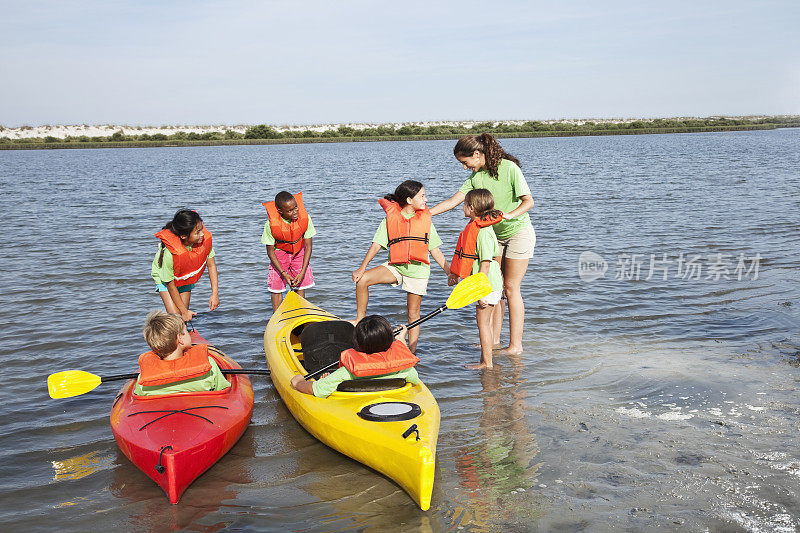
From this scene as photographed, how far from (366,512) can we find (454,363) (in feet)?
8.81

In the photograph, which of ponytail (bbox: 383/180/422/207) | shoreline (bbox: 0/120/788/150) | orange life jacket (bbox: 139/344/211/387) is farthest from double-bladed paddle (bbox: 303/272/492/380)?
shoreline (bbox: 0/120/788/150)

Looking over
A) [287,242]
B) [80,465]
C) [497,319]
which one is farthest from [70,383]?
[497,319]

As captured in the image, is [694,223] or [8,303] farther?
[694,223]

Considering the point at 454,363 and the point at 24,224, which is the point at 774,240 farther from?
the point at 24,224

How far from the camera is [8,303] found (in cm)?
863

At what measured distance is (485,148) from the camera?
17.8 feet

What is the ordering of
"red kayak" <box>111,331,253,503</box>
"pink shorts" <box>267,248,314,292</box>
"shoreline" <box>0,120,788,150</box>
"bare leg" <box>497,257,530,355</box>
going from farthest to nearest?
"shoreline" <box>0,120,788,150</box>
"pink shorts" <box>267,248,314,292</box>
"bare leg" <box>497,257,530,355</box>
"red kayak" <box>111,331,253,503</box>

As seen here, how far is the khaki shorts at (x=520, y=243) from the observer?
565cm

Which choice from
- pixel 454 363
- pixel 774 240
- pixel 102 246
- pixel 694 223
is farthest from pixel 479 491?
pixel 694 223

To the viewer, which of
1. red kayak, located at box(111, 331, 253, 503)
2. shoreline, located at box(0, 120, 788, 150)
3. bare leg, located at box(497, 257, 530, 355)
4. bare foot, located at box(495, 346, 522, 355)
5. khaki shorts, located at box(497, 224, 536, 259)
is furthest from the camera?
shoreline, located at box(0, 120, 788, 150)

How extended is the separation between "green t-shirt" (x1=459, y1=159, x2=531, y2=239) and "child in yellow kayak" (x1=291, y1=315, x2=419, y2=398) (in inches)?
68.1

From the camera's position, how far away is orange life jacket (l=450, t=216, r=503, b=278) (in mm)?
5398

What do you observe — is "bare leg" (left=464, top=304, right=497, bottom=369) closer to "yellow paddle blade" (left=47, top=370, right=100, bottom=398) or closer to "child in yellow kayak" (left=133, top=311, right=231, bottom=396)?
"child in yellow kayak" (left=133, top=311, right=231, bottom=396)

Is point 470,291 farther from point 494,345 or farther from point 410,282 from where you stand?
point 494,345
